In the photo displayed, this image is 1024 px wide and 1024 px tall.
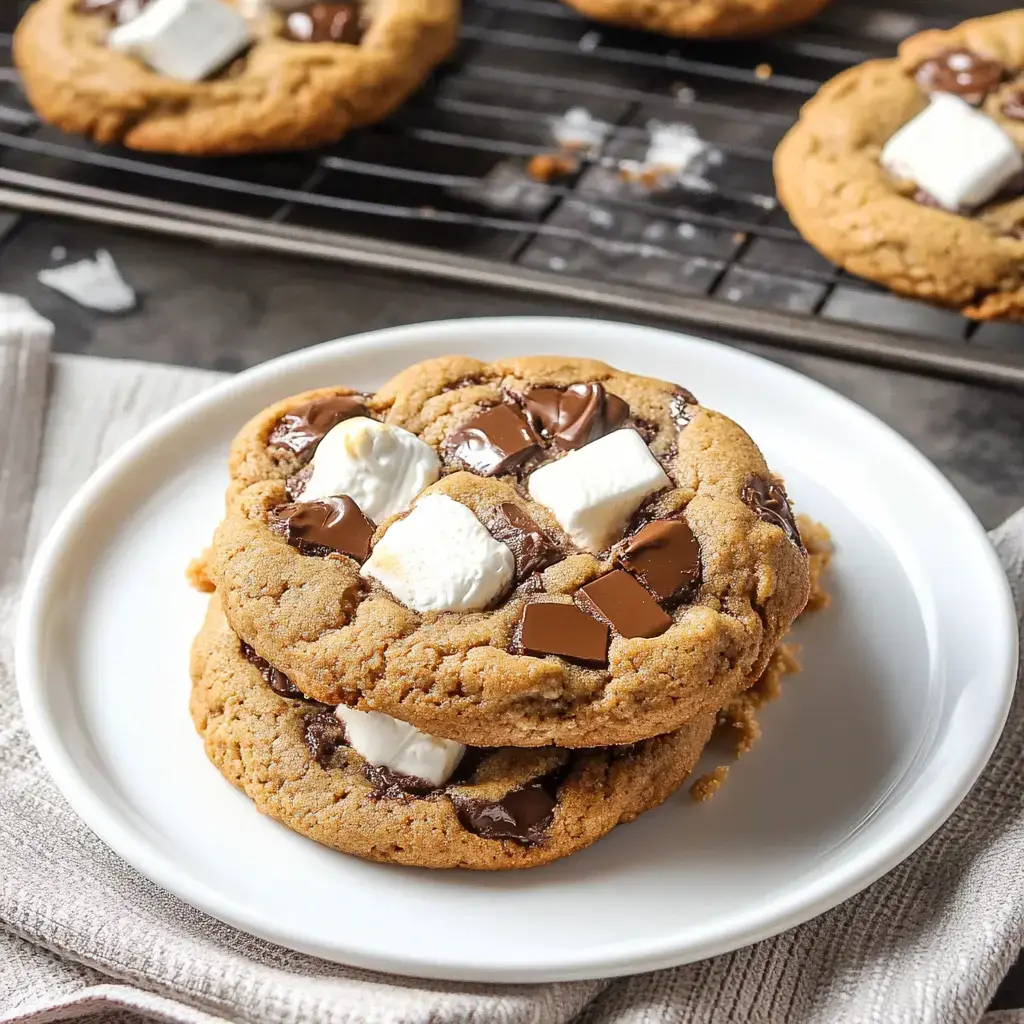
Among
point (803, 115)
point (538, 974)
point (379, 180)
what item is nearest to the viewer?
point (538, 974)

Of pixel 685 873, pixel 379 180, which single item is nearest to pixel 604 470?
pixel 685 873

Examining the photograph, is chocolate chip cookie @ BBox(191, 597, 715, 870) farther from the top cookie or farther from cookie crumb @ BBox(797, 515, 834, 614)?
cookie crumb @ BBox(797, 515, 834, 614)

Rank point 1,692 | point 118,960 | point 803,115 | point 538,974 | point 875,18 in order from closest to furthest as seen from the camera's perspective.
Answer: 1. point 538,974
2. point 118,960
3. point 1,692
4. point 803,115
5. point 875,18

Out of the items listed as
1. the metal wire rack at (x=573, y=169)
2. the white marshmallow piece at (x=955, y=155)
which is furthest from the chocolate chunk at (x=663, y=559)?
the white marshmallow piece at (x=955, y=155)

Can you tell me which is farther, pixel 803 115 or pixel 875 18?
pixel 875 18

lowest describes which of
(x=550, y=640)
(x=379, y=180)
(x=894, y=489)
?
(x=379, y=180)

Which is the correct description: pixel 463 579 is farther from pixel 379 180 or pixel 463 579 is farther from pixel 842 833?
pixel 379 180

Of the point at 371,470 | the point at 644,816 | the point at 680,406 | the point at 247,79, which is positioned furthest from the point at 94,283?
the point at 644,816

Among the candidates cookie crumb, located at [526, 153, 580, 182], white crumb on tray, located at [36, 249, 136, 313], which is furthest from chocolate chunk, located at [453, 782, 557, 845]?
cookie crumb, located at [526, 153, 580, 182]
